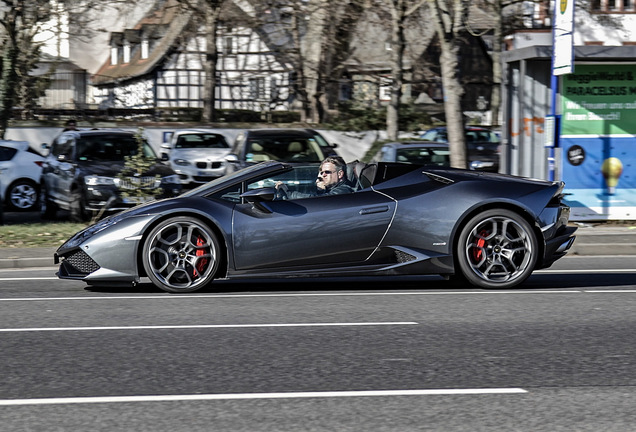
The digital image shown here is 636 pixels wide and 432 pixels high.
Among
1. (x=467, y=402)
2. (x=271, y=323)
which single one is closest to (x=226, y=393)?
(x=467, y=402)

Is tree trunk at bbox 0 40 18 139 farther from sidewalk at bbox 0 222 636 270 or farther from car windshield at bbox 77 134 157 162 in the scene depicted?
sidewalk at bbox 0 222 636 270

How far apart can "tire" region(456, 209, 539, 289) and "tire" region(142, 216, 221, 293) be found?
2.26 meters

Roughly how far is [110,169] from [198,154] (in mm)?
8998

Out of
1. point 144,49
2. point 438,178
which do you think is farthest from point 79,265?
point 144,49

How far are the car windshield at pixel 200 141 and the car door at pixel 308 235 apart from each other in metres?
17.8

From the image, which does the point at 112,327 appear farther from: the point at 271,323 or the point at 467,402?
the point at 467,402

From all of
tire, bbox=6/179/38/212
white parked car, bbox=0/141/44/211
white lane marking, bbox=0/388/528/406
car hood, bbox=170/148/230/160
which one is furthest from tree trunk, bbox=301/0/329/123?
white lane marking, bbox=0/388/528/406

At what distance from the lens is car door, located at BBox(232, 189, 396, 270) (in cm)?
897

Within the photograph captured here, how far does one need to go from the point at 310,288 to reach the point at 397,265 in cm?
102

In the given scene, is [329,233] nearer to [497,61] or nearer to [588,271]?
[588,271]

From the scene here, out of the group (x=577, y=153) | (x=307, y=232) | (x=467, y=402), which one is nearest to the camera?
(x=467, y=402)

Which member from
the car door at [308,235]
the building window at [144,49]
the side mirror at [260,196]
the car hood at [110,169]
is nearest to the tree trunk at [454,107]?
the car hood at [110,169]

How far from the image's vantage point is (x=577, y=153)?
16438 millimetres

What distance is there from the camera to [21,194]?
71.3 feet
